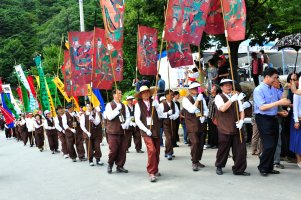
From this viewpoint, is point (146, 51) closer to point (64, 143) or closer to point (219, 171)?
point (64, 143)

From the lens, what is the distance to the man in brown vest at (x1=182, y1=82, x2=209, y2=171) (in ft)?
28.1

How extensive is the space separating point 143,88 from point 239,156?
2454mm

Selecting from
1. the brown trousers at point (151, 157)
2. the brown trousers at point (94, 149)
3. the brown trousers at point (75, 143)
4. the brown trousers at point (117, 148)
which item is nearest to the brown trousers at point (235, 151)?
the brown trousers at point (151, 157)

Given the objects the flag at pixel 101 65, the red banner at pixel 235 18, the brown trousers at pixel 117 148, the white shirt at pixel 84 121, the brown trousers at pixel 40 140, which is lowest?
the brown trousers at pixel 40 140

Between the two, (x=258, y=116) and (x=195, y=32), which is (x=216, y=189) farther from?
(x=195, y=32)

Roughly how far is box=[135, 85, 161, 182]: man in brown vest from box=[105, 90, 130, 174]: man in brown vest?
1075 millimetres

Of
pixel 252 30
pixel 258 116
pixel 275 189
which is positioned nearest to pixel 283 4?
pixel 252 30

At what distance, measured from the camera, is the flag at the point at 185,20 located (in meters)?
8.27

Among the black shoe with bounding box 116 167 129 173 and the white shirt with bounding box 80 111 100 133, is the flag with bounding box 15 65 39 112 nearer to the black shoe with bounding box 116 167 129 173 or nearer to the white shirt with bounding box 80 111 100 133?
the white shirt with bounding box 80 111 100 133

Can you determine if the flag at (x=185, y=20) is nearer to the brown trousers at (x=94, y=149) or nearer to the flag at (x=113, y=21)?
the flag at (x=113, y=21)

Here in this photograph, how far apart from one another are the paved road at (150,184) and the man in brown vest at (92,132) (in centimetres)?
47

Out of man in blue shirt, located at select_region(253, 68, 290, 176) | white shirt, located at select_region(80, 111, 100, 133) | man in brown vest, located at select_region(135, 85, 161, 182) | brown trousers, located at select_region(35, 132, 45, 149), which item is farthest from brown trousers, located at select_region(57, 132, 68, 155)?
man in blue shirt, located at select_region(253, 68, 290, 176)

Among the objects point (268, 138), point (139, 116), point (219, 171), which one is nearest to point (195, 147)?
point (219, 171)

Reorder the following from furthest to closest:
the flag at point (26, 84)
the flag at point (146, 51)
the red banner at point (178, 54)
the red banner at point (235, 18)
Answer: the flag at point (26, 84) → the flag at point (146, 51) → the red banner at point (178, 54) → the red banner at point (235, 18)
